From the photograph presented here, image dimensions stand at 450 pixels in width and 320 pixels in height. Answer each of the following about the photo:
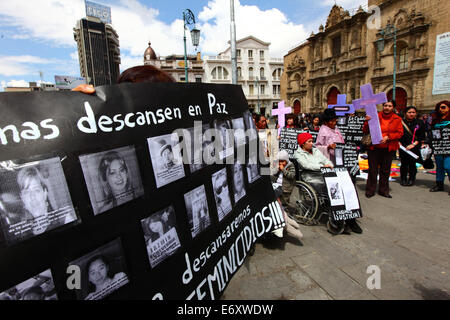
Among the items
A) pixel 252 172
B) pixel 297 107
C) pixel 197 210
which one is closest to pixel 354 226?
pixel 252 172

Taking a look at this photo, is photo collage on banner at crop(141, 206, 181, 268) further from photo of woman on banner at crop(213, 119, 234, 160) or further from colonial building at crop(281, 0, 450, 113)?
colonial building at crop(281, 0, 450, 113)

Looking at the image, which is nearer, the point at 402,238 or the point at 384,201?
the point at 402,238

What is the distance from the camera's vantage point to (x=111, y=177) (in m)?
1.17

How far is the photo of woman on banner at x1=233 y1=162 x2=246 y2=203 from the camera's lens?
205cm

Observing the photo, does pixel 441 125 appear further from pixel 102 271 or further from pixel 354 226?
pixel 102 271

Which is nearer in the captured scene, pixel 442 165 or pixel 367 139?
pixel 367 139

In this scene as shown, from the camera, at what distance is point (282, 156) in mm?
3791

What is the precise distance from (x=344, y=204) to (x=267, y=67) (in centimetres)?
5427

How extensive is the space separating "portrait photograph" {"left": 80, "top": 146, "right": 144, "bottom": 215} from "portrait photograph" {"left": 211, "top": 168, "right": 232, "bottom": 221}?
641mm

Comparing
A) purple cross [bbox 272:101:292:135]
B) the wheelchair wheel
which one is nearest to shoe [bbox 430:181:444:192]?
the wheelchair wheel

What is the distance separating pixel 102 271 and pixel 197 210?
639 millimetres

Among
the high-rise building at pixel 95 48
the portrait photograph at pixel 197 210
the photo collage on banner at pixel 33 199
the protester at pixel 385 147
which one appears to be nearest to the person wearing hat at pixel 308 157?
the protester at pixel 385 147

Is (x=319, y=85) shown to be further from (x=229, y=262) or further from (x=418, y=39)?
(x=229, y=262)

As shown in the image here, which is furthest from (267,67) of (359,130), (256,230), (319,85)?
(256,230)
